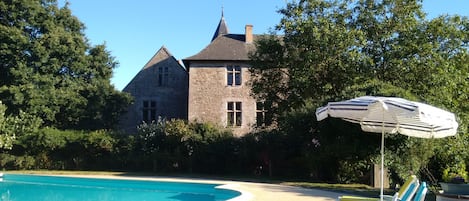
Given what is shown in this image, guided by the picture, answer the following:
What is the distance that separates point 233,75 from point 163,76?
190 inches

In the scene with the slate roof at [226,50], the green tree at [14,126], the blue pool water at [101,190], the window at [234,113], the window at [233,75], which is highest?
the slate roof at [226,50]

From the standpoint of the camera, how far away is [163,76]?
28453 mm

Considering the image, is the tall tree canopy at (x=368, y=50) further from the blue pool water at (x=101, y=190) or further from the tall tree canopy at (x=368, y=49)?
the blue pool water at (x=101, y=190)

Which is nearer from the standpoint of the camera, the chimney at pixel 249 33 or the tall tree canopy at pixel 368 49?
the tall tree canopy at pixel 368 49

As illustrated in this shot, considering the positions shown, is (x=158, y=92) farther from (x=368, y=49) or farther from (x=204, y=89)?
(x=368, y=49)

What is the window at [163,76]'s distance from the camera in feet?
93.3

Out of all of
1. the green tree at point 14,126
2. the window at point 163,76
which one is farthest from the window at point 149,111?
the green tree at point 14,126

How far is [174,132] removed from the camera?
68.5 feet

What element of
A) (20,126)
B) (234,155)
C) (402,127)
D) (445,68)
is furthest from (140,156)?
(402,127)

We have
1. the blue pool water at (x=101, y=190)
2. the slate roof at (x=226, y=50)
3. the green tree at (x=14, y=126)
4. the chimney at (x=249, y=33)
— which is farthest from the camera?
the chimney at (x=249, y=33)

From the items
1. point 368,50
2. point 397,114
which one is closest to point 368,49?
point 368,50

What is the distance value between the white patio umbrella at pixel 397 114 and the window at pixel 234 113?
61.7 ft

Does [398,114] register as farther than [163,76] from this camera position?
No

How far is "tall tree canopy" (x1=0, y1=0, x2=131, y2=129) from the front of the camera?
24125 mm
